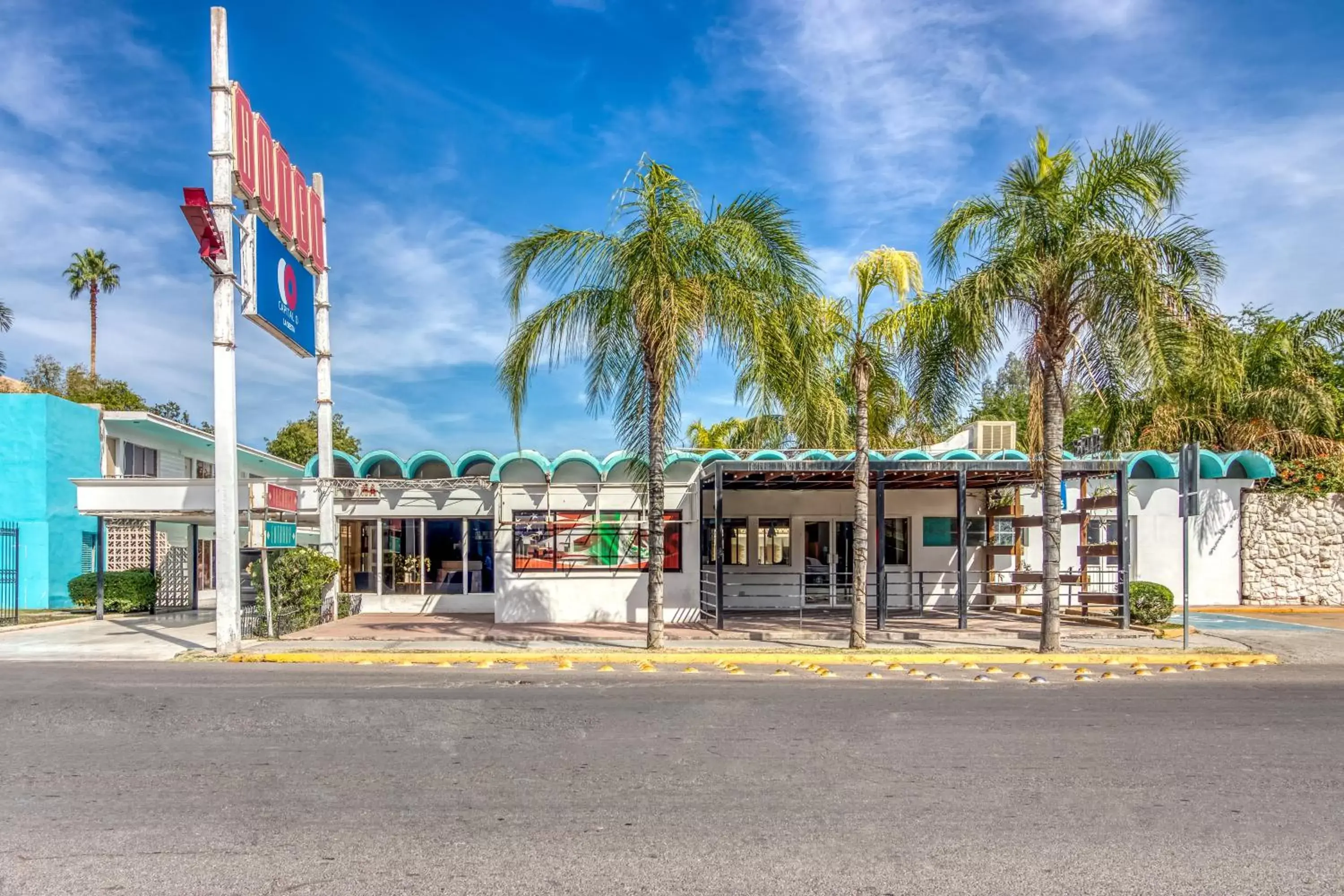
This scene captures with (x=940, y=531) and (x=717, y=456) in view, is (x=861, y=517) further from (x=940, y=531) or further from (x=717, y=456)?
(x=940, y=531)

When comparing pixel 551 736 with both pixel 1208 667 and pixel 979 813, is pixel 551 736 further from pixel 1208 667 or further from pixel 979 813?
pixel 1208 667

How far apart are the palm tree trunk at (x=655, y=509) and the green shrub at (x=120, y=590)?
533 inches

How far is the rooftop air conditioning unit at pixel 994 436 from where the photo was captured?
21.9 meters

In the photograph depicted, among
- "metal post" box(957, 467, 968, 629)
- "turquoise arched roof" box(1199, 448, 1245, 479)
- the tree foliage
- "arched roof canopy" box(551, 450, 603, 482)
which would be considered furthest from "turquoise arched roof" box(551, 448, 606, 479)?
the tree foliage

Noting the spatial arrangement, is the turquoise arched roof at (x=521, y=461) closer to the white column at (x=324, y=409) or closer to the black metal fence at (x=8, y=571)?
the white column at (x=324, y=409)

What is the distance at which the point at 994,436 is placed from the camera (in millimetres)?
22016

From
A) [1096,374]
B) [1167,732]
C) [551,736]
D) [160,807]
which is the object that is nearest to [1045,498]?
[1096,374]

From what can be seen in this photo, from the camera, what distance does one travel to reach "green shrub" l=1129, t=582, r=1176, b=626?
59.5ft

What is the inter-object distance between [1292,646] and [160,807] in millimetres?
16261

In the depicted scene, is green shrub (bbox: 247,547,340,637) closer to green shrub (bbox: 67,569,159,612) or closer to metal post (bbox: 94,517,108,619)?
metal post (bbox: 94,517,108,619)

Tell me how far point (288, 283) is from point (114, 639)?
703 cm

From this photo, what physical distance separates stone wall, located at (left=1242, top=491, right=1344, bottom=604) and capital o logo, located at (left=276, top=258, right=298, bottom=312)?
21726 mm

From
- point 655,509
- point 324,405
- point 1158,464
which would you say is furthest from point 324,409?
point 1158,464

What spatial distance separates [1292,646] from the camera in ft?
51.3
